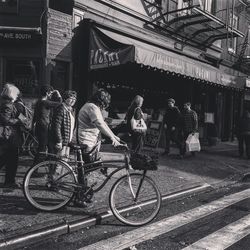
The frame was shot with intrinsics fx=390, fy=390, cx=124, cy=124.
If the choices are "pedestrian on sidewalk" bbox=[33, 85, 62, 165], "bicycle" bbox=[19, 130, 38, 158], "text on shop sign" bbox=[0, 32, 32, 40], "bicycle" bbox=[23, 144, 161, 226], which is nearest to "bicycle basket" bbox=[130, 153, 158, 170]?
"bicycle" bbox=[23, 144, 161, 226]

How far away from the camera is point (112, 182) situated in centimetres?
806

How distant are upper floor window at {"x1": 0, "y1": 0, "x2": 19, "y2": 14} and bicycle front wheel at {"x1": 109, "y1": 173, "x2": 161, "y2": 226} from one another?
686 centimetres

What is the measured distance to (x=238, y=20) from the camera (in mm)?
21984

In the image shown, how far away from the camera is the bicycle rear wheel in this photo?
562 centimetres

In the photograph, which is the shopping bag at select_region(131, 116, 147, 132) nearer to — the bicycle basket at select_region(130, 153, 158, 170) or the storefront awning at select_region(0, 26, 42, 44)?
the storefront awning at select_region(0, 26, 42, 44)

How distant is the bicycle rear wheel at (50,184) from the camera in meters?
5.62

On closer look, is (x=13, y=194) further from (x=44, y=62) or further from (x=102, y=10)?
(x=102, y=10)

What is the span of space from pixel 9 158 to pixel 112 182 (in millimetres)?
2233

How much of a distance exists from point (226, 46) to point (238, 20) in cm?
230

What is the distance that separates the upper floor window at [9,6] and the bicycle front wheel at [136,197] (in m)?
6.86

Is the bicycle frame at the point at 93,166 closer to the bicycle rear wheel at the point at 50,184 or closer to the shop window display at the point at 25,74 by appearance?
the bicycle rear wheel at the point at 50,184

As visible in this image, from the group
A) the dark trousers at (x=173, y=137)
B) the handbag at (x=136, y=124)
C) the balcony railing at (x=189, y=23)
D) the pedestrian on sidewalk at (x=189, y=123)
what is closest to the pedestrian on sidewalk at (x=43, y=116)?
the handbag at (x=136, y=124)

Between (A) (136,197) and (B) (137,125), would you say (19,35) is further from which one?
(A) (136,197)

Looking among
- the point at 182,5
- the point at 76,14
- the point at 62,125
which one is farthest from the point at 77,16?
the point at 182,5
